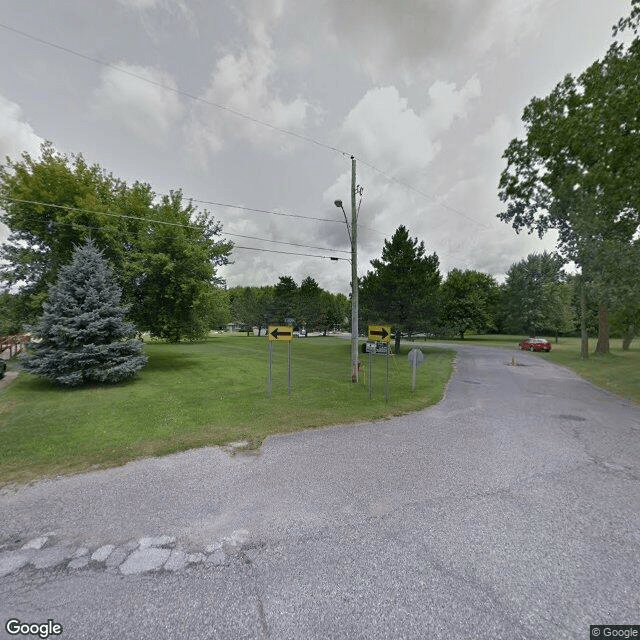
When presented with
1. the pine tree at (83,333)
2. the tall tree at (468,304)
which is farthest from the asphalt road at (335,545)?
the tall tree at (468,304)

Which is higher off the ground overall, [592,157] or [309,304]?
[592,157]

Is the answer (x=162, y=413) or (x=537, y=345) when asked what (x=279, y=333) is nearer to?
(x=162, y=413)

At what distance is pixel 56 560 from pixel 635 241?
18820mm

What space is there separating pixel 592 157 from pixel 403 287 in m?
14.5

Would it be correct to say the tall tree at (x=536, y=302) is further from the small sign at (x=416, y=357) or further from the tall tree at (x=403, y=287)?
the small sign at (x=416, y=357)

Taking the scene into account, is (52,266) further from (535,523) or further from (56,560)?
(535,523)

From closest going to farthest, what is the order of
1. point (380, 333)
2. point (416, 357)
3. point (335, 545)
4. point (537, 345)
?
point (335, 545) < point (380, 333) < point (416, 357) < point (537, 345)

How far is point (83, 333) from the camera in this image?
11109 millimetres

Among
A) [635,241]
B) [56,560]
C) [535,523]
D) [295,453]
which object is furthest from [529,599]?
[635,241]

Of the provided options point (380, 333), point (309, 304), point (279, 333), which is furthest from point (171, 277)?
point (309, 304)

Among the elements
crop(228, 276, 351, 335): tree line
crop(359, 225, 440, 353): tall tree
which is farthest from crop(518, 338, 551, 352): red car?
crop(228, 276, 351, 335): tree line

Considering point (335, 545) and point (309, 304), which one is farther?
point (309, 304)

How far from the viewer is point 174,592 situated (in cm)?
262

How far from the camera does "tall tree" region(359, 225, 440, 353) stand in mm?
24641
